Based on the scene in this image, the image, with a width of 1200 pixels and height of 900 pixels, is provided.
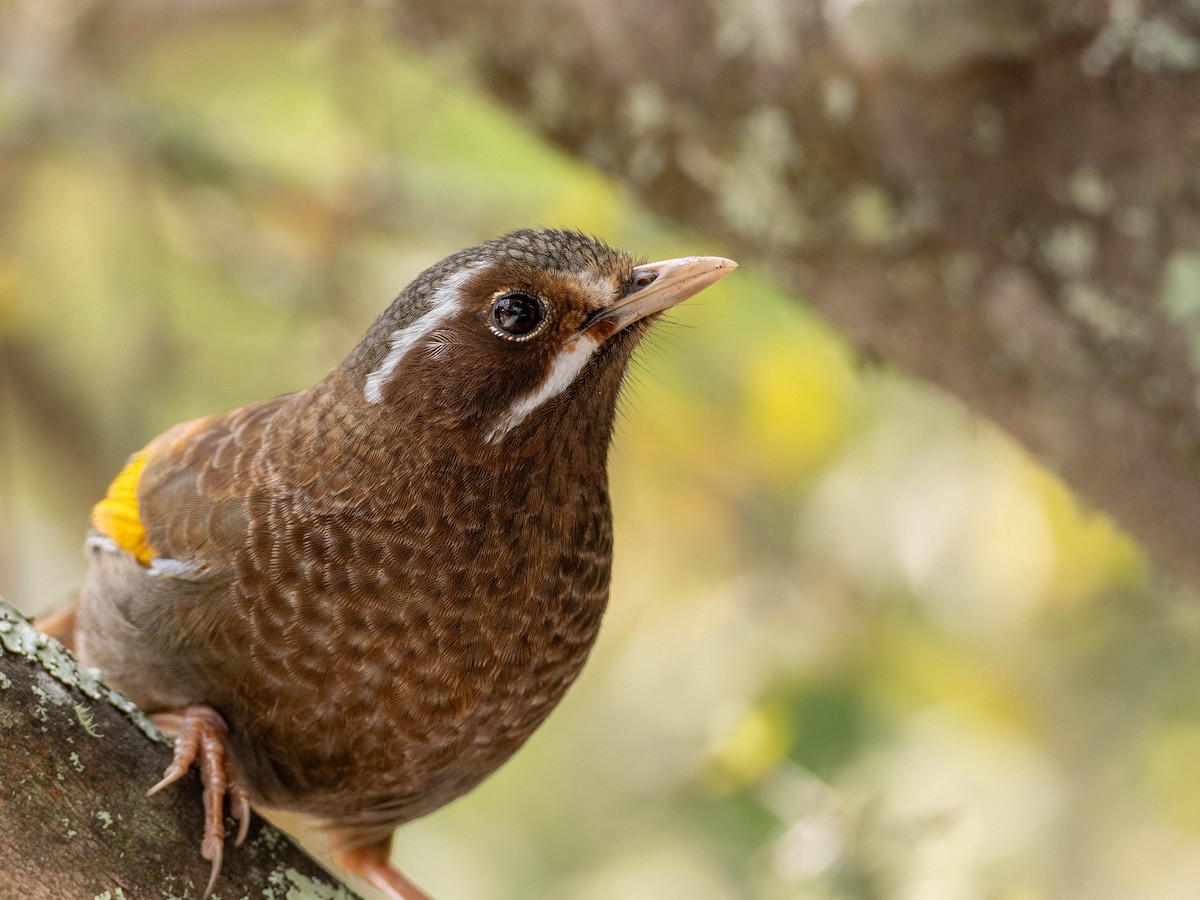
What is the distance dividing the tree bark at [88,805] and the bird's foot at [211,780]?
0.02 m

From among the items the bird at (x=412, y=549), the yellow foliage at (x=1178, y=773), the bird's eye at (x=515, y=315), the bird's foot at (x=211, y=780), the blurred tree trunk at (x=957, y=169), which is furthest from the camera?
the yellow foliage at (x=1178, y=773)

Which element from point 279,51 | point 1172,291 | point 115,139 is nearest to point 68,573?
point 115,139

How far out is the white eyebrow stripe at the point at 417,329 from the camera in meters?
3.12

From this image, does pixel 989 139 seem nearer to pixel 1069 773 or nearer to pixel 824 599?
pixel 824 599

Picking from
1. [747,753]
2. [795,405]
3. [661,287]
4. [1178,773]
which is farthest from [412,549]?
[1178,773]

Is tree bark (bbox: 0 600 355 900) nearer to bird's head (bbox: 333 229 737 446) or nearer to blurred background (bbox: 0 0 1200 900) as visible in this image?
bird's head (bbox: 333 229 737 446)

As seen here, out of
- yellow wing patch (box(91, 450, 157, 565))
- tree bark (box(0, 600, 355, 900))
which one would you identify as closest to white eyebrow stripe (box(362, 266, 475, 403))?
yellow wing patch (box(91, 450, 157, 565))

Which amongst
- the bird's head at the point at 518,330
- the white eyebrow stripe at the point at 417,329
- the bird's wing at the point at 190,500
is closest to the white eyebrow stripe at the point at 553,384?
the bird's head at the point at 518,330

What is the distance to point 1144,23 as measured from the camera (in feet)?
11.4

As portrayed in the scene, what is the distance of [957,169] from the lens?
3818mm

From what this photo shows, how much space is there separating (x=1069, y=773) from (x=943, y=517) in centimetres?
107

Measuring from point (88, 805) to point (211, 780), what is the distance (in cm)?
25

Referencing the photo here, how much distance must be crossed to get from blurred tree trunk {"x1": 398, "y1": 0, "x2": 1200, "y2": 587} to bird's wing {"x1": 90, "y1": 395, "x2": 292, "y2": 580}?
1.44m

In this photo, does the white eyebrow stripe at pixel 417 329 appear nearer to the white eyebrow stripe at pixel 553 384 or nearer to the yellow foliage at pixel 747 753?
the white eyebrow stripe at pixel 553 384
